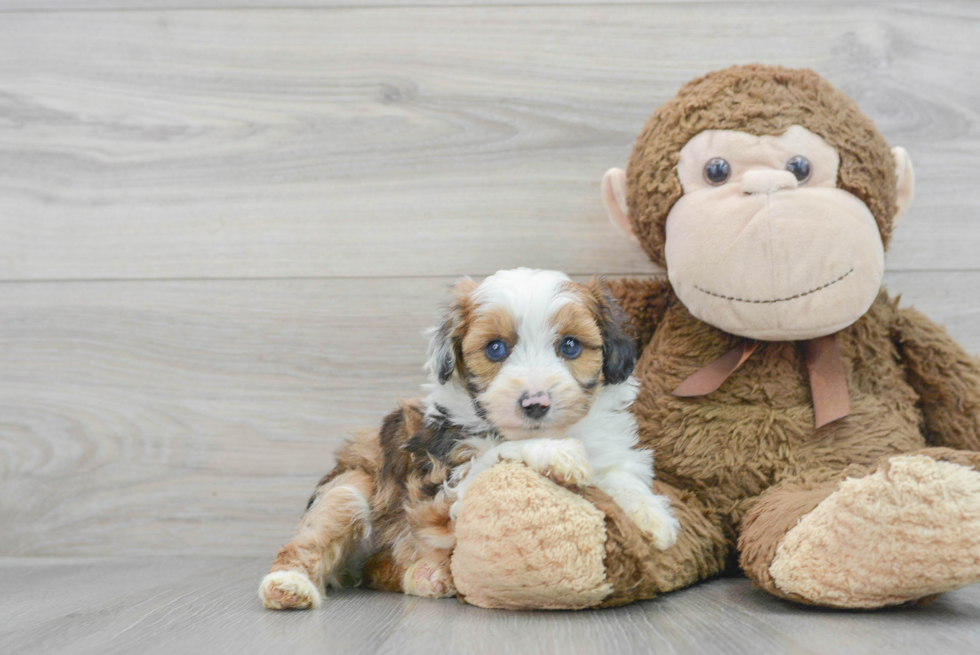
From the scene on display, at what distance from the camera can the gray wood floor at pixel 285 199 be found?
1938mm

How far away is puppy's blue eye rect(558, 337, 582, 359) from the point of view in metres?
1.35

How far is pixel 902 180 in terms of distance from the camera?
1627mm

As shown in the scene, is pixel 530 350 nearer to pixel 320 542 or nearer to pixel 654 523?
pixel 654 523

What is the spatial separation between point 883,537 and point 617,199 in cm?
88

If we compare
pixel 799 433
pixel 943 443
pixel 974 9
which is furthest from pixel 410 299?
pixel 974 9

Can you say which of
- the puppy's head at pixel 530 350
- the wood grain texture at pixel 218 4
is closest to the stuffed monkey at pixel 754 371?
the puppy's head at pixel 530 350

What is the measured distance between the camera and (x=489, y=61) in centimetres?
199

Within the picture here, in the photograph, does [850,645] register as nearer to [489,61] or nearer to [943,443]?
[943,443]

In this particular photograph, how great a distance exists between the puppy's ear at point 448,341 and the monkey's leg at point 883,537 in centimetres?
61

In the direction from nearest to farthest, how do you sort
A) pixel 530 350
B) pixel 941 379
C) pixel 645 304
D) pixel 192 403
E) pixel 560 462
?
pixel 560 462 → pixel 530 350 → pixel 941 379 → pixel 645 304 → pixel 192 403

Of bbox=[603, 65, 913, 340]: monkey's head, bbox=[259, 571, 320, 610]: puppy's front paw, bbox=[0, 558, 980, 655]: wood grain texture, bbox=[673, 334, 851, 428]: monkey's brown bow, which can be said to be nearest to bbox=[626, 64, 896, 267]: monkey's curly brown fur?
bbox=[603, 65, 913, 340]: monkey's head

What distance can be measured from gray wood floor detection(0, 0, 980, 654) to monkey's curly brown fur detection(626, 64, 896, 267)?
1.19 feet

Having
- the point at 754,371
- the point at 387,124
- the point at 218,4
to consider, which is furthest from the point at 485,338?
the point at 218,4

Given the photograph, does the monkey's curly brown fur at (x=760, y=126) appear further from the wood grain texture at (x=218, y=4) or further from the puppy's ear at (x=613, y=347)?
the wood grain texture at (x=218, y=4)
